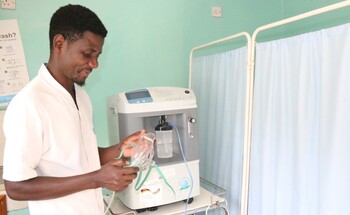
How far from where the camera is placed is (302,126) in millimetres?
1214

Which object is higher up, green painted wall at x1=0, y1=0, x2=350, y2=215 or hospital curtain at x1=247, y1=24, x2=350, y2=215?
green painted wall at x1=0, y1=0, x2=350, y2=215

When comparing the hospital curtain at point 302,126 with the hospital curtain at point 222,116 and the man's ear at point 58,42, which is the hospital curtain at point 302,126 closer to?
the hospital curtain at point 222,116

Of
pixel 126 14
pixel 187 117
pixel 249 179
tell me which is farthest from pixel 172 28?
pixel 249 179

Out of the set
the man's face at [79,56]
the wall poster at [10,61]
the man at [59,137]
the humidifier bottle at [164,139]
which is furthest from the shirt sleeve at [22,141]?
the wall poster at [10,61]

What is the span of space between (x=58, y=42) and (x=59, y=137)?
0.34 m

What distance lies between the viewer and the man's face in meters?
1.00

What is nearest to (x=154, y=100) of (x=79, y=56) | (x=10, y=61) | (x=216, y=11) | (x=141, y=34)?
(x=79, y=56)

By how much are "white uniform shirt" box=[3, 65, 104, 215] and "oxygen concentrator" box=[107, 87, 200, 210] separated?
0.26 metres

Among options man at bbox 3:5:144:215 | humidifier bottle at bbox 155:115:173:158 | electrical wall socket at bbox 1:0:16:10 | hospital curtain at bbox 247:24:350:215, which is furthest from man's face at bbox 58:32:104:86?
electrical wall socket at bbox 1:0:16:10

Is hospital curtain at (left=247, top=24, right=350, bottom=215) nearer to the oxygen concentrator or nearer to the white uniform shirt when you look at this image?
the oxygen concentrator

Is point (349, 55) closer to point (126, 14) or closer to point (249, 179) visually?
point (249, 179)

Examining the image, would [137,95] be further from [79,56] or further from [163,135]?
[79,56]

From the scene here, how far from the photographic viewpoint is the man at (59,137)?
0.89 metres

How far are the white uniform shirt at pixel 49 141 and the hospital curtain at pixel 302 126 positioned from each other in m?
0.83
